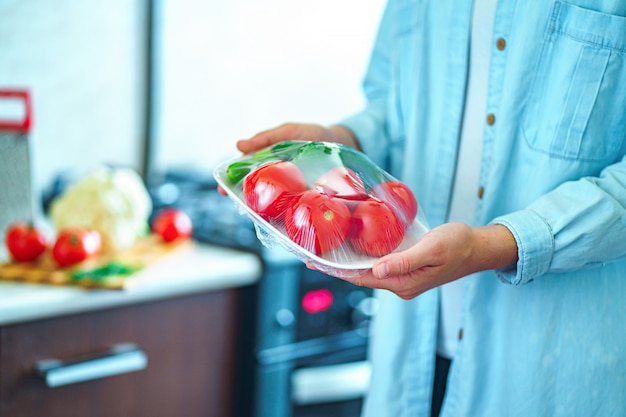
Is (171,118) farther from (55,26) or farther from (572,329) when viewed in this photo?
(572,329)

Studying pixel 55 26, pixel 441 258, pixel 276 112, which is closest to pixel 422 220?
pixel 441 258

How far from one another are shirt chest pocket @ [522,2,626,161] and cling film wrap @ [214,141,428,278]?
218mm

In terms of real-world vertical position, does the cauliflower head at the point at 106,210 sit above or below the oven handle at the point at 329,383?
above

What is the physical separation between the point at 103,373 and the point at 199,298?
10.0 inches

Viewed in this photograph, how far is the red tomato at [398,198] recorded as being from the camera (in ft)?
2.85

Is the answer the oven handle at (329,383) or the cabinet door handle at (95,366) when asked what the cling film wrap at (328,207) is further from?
the oven handle at (329,383)

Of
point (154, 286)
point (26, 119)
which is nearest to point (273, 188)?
point (154, 286)

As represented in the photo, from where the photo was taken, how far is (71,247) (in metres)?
1.42

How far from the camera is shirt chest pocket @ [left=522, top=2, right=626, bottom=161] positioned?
920 mm

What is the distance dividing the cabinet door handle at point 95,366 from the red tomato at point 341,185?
696 millimetres

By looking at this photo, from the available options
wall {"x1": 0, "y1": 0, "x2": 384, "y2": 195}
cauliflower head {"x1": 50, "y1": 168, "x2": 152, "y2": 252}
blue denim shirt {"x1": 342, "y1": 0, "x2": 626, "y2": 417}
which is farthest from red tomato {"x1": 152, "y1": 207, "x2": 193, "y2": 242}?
blue denim shirt {"x1": 342, "y1": 0, "x2": 626, "y2": 417}

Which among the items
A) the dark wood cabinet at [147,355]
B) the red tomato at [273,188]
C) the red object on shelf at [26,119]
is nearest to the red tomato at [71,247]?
the dark wood cabinet at [147,355]

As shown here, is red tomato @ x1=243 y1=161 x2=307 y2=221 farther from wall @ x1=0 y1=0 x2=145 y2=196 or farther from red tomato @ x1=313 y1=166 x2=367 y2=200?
wall @ x1=0 y1=0 x2=145 y2=196

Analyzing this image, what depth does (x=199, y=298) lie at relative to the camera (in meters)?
1.50
